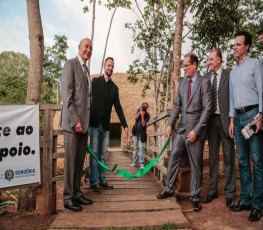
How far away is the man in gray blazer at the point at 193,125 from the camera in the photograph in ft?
12.7

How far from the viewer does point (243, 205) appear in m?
3.70

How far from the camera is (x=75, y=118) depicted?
367 centimetres

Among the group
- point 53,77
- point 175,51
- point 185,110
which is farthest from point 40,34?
point 53,77

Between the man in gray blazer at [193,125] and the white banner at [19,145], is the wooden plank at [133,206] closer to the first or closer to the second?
the man in gray blazer at [193,125]

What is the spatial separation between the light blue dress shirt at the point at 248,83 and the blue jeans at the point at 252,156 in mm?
131

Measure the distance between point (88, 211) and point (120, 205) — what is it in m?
0.44

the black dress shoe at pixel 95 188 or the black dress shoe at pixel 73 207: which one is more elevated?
the black dress shoe at pixel 73 207

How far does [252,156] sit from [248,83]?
33.0 inches

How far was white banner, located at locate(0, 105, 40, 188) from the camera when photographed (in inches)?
139

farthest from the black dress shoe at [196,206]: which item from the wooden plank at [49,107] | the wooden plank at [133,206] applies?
the wooden plank at [49,107]

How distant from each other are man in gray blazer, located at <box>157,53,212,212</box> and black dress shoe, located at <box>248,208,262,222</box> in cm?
67

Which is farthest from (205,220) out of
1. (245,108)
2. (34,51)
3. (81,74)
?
(34,51)

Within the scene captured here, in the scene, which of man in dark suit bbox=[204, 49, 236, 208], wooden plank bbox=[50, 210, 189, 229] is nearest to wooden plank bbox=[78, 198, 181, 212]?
wooden plank bbox=[50, 210, 189, 229]

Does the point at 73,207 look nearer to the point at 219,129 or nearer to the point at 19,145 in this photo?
the point at 19,145
